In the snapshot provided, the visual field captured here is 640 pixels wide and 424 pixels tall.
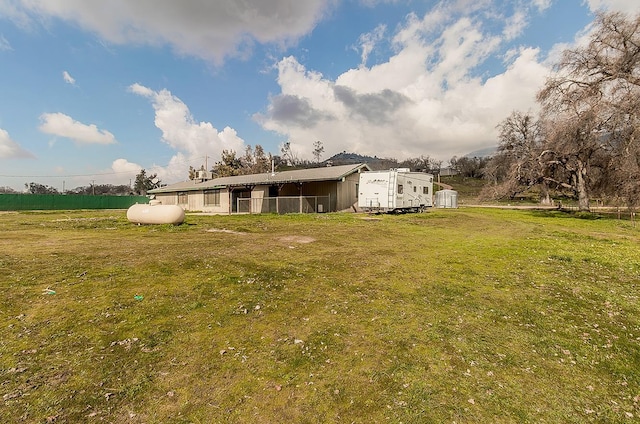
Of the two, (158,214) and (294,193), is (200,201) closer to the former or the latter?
(294,193)

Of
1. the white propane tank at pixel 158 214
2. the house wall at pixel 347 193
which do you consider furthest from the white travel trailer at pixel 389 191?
the white propane tank at pixel 158 214

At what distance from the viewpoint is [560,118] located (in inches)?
938

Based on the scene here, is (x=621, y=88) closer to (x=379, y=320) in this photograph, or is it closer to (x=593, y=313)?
(x=593, y=313)

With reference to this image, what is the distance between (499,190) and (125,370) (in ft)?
110

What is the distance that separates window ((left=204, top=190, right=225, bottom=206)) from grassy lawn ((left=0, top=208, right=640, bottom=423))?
87.3 ft

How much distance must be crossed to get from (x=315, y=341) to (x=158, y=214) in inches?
611

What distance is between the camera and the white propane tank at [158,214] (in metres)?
16.8

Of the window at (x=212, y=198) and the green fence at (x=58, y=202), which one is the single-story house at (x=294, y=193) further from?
the green fence at (x=58, y=202)

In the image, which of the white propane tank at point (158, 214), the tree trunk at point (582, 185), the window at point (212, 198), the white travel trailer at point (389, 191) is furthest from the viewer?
the window at point (212, 198)

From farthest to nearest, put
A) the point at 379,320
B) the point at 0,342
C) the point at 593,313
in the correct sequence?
the point at 593,313 < the point at 379,320 < the point at 0,342

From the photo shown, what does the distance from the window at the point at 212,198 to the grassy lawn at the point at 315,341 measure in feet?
87.3

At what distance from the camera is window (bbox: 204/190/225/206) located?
113 ft

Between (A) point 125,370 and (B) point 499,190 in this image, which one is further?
(B) point 499,190

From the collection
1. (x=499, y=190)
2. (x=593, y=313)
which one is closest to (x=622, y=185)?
(x=499, y=190)
